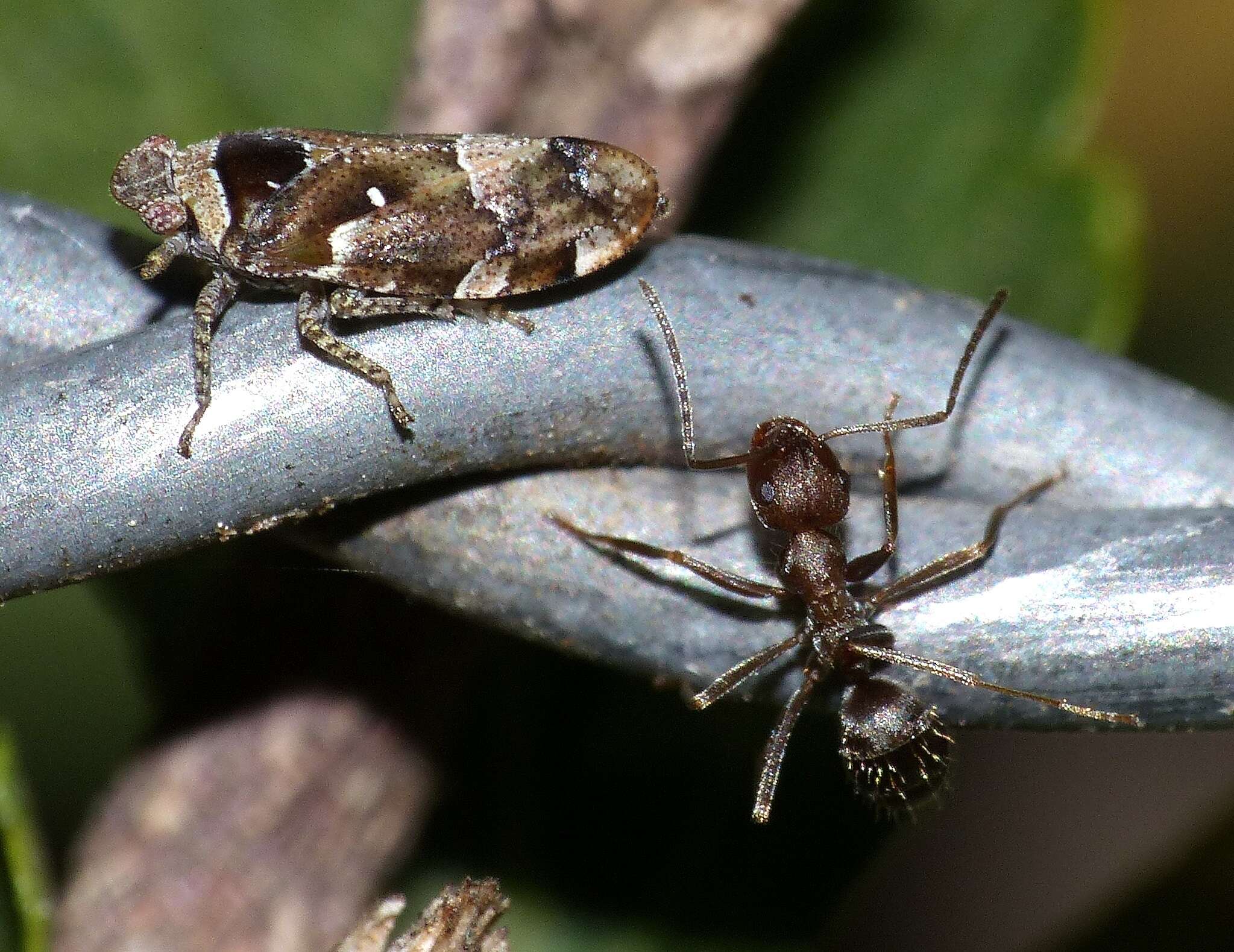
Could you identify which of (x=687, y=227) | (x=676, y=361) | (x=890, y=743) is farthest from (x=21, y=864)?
(x=687, y=227)

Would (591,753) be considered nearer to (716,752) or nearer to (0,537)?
(716,752)

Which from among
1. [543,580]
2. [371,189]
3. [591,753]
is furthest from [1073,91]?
[543,580]

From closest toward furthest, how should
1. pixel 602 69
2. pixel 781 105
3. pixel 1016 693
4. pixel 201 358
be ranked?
pixel 201 358 < pixel 1016 693 < pixel 602 69 < pixel 781 105

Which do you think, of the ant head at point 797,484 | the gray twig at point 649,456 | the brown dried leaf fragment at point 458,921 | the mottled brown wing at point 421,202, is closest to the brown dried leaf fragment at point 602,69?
the mottled brown wing at point 421,202

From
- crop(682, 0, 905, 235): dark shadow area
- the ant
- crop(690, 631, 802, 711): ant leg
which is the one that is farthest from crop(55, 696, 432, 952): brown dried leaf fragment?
crop(682, 0, 905, 235): dark shadow area

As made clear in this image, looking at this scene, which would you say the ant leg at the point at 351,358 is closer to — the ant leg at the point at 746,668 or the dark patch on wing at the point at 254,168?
the ant leg at the point at 746,668

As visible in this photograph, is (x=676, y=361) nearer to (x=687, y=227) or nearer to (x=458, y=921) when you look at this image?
(x=458, y=921)

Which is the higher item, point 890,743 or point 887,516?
point 887,516
